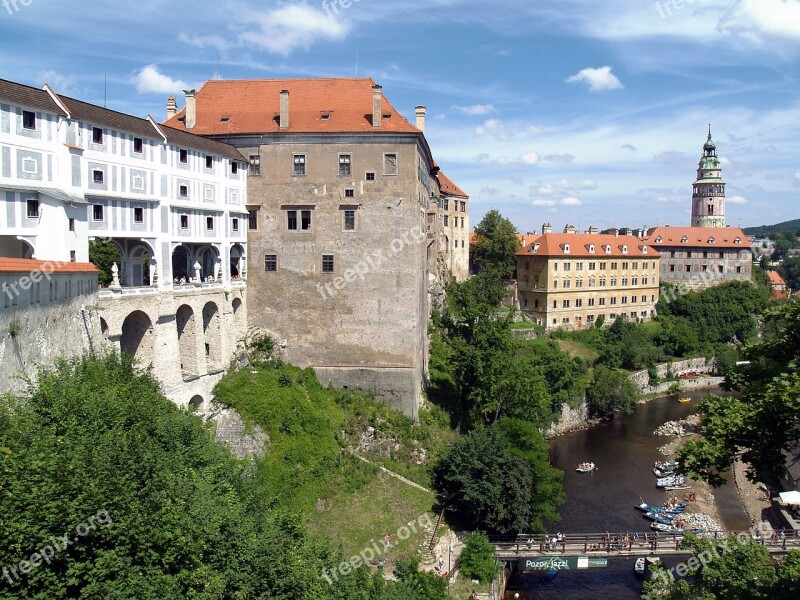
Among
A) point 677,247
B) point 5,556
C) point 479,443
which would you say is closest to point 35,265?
point 5,556

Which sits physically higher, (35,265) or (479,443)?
(35,265)

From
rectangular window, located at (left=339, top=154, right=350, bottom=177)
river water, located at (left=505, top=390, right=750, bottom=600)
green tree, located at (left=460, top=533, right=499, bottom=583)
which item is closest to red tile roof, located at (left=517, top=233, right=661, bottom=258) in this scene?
river water, located at (left=505, top=390, right=750, bottom=600)

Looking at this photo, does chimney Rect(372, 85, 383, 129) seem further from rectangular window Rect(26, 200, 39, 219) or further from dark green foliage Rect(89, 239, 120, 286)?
dark green foliage Rect(89, 239, 120, 286)

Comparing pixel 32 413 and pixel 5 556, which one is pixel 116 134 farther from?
pixel 5 556

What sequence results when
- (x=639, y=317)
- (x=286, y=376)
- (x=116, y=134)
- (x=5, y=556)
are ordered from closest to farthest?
(x=5, y=556) < (x=116, y=134) < (x=286, y=376) < (x=639, y=317)

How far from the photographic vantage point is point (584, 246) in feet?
235

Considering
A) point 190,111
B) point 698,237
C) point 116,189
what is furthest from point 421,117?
point 698,237

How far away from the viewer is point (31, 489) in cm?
1288

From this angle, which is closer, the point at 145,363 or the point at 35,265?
the point at 35,265

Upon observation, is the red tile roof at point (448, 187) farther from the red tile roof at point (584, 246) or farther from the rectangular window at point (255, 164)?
the rectangular window at point (255, 164)

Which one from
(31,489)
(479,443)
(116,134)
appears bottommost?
(479,443)

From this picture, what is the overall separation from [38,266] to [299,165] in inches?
610

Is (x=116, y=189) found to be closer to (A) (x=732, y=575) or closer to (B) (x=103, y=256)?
(B) (x=103, y=256)

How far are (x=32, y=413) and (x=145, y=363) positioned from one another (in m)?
10.5
